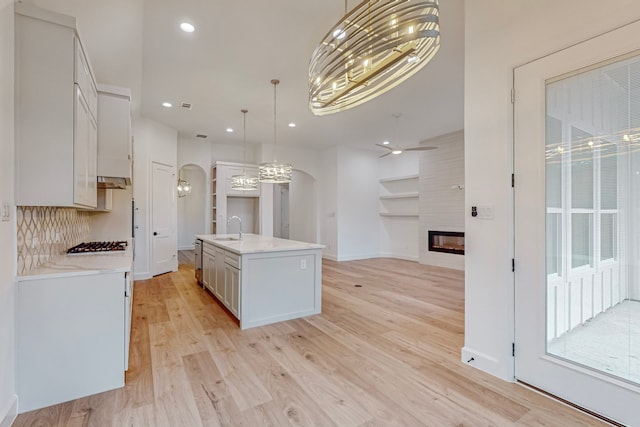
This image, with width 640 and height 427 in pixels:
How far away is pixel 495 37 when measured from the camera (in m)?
2.34

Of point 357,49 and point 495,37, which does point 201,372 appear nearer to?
point 357,49

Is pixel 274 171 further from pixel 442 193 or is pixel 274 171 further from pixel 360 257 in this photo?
pixel 360 257

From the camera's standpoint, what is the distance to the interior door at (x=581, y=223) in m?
1.78

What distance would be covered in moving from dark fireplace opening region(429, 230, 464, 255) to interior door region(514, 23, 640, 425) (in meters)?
4.86

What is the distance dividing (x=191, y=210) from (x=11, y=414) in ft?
31.4

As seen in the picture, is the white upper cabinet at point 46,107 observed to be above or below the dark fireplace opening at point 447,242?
above

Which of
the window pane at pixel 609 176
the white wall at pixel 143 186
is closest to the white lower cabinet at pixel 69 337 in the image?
the window pane at pixel 609 176

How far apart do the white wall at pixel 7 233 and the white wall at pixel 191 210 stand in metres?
9.01

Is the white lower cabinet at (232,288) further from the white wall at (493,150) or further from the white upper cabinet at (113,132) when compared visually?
the white wall at (493,150)

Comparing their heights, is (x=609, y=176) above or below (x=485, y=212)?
above

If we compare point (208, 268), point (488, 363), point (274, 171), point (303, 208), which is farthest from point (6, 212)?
point (303, 208)

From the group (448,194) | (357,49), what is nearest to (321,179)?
(448,194)

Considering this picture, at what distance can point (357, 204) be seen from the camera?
28.2 ft

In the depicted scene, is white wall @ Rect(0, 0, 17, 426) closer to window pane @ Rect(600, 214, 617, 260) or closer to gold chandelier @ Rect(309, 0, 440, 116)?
gold chandelier @ Rect(309, 0, 440, 116)
